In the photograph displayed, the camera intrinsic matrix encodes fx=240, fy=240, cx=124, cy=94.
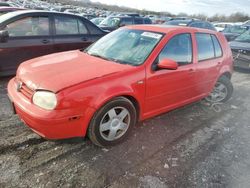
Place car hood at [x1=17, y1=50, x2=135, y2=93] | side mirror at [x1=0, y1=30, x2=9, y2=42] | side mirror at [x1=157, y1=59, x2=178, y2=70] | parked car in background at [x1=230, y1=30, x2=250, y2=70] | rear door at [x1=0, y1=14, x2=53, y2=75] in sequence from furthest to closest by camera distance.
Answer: parked car in background at [x1=230, y1=30, x2=250, y2=70] < rear door at [x1=0, y1=14, x2=53, y2=75] < side mirror at [x1=0, y1=30, x2=9, y2=42] < side mirror at [x1=157, y1=59, x2=178, y2=70] < car hood at [x1=17, y1=50, x2=135, y2=93]

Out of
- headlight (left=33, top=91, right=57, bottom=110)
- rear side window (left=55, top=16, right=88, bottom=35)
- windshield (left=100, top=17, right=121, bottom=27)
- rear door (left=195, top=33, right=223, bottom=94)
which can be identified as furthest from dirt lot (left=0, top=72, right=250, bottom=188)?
windshield (left=100, top=17, right=121, bottom=27)

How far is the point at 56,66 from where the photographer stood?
3.37 m

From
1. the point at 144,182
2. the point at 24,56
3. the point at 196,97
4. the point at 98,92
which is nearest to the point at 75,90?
the point at 98,92

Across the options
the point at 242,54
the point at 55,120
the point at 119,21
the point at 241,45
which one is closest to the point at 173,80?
the point at 55,120

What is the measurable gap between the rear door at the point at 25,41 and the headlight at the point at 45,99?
10.1 ft

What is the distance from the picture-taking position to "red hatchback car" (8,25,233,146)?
2814mm

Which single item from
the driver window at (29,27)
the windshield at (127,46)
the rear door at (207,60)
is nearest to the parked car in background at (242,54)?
the rear door at (207,60)

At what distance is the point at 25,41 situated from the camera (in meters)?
5.62

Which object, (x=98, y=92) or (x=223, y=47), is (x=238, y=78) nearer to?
(x=223, y=47)

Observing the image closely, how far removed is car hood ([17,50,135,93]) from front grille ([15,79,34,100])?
0.05 meters

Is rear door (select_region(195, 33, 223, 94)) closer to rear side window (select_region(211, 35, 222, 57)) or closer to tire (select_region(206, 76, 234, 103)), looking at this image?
rear side window (select_region(211, 35, 222, 57))

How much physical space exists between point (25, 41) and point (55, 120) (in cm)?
362

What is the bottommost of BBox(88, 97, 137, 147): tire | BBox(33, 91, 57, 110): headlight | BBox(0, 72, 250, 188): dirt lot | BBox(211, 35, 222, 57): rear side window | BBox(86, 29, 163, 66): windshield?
BBox(0, 72, 250, 188): dirt lot

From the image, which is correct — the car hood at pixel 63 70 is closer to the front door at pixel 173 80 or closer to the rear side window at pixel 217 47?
the front door at pixel 173 80
